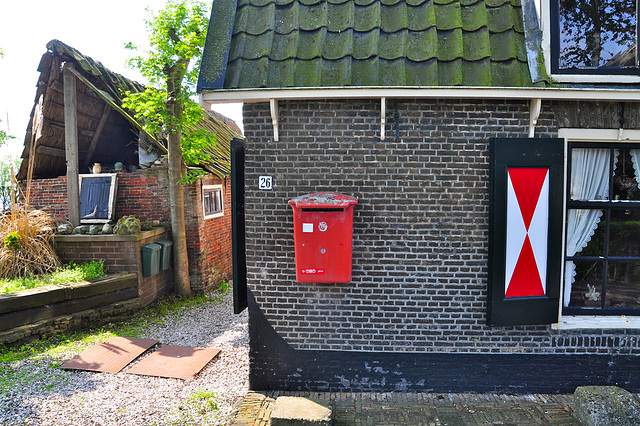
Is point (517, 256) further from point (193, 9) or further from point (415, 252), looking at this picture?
point (193, 9)

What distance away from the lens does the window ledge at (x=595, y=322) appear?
459 centimetres

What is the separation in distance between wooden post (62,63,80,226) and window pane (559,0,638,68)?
29.5ft

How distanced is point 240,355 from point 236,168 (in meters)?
2.89

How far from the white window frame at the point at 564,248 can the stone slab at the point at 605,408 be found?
2.34 ft

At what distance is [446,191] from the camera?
4469 mm

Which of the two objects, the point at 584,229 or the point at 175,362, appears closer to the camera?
the point at 584,229

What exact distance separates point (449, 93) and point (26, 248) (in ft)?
24.6

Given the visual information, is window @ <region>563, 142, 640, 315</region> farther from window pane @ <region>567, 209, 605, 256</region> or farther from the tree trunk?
the tree trunk

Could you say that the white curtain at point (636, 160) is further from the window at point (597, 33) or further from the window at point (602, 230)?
the window at point (597, 33)

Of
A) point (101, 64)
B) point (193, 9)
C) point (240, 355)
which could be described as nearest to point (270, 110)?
point (240, 355)

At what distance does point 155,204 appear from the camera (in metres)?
9.09

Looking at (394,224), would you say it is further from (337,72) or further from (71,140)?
(71,140)

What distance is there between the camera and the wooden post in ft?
28.4

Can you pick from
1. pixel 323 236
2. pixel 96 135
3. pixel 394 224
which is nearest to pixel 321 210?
pixel 323 236
